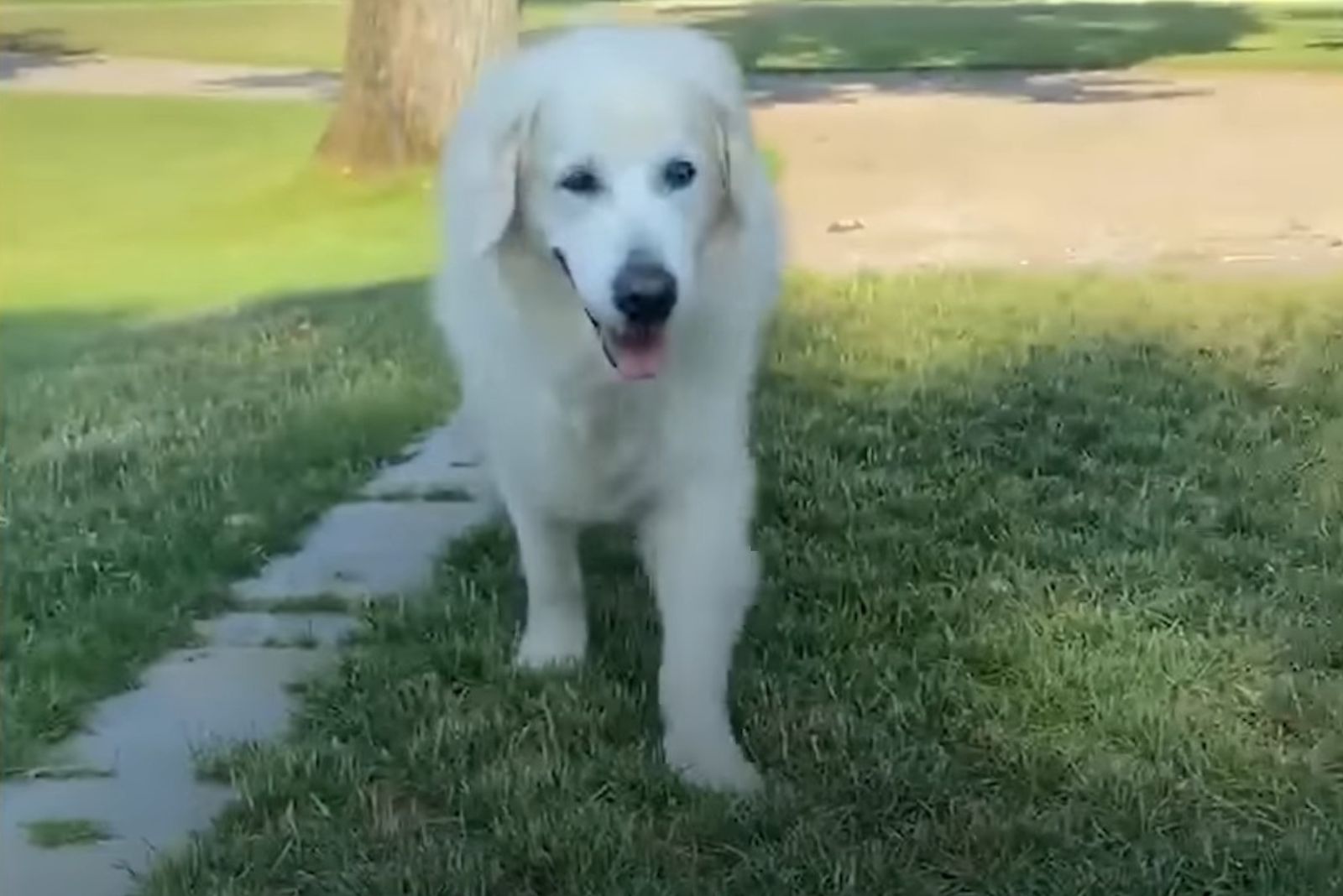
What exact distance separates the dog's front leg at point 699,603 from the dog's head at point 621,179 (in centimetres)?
36

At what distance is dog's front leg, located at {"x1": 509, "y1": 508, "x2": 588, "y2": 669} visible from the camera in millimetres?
4000

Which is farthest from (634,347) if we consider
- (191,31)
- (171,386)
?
(191,31)

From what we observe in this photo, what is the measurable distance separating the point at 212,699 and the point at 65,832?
0.64 metres

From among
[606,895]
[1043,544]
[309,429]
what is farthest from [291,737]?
[309,429]

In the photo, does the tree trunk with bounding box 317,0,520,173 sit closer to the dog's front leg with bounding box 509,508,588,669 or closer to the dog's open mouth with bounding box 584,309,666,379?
the dog's front leg with bounding box 509,508,588,669

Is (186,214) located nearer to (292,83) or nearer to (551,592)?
(292,83)

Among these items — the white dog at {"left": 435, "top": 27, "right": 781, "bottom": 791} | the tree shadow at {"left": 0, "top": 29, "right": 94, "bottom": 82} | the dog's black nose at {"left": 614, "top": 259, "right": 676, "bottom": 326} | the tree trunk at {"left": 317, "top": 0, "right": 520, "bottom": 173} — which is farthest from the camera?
the tree shadow at {"left": 0, "top": 29, "right": 94, "bottom": 82}

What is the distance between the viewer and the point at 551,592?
4.01 meters

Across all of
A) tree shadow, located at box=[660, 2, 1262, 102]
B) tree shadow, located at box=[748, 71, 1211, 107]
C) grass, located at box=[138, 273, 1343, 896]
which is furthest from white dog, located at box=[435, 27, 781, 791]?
tree shadow, located at box=[660, 2, 1262, 102]

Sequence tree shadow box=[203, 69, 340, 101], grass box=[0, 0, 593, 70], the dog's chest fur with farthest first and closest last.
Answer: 1. grass box=[0, 0, 593, 70]
2. tree shadow box=[203, 69, 340, 101]
3. the dog's chest fur

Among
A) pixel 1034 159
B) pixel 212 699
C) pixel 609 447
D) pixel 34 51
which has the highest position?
pixel 609 447

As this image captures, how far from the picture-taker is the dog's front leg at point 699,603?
3582mm

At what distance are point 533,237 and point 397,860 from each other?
1.05m

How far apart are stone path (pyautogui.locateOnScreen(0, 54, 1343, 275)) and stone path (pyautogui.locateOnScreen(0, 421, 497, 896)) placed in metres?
1.75
